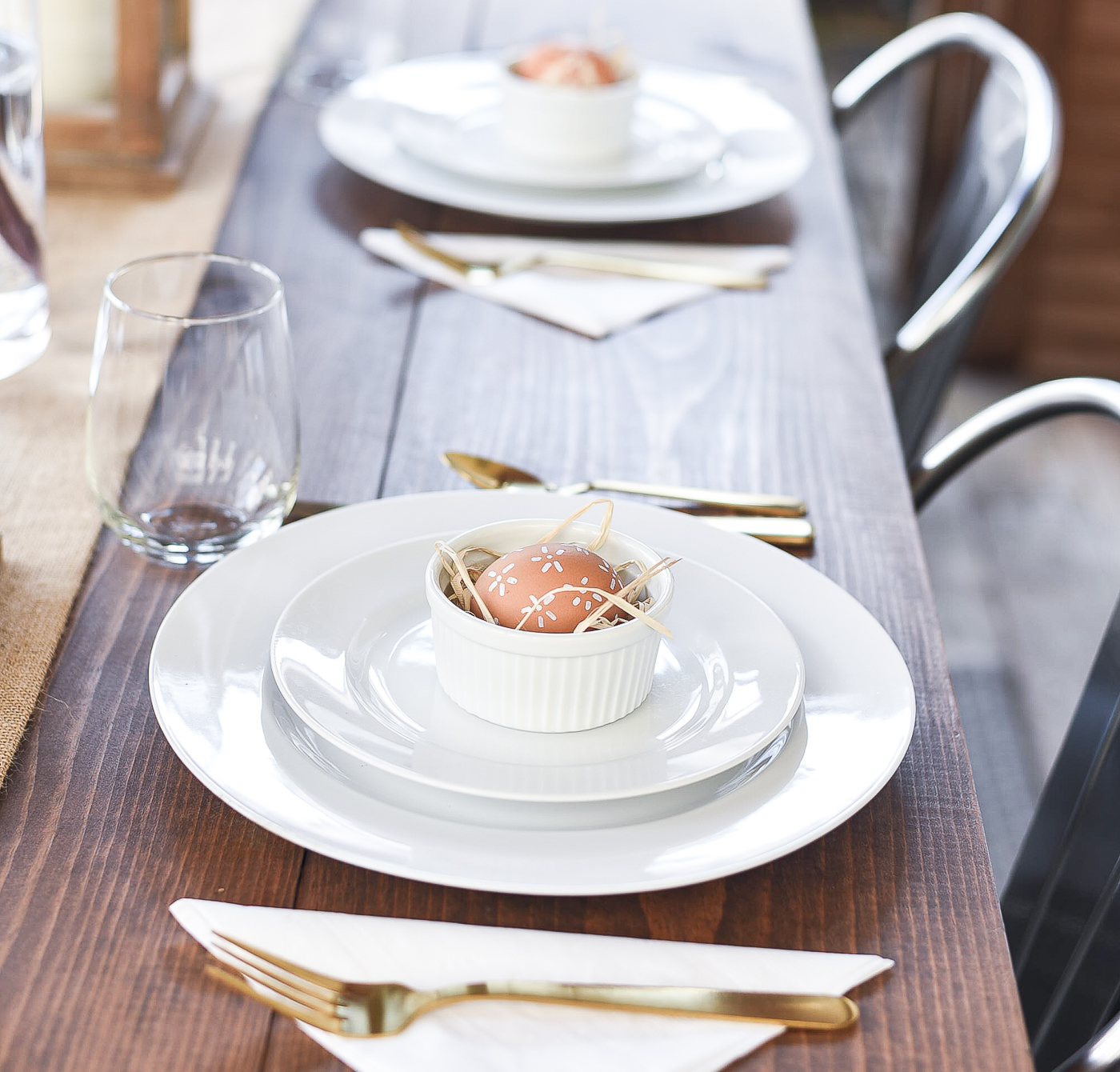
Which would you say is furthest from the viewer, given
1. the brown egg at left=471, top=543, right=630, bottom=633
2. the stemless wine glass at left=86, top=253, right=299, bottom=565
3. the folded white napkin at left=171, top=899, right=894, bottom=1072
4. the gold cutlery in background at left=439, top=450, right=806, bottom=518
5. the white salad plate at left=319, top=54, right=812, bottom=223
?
the white salad plate at left=319, top=54, right=812, bottom=223

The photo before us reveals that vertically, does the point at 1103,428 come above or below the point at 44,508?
below

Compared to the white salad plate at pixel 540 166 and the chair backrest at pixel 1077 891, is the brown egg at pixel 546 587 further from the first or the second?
the white salad plate at pixel 540 166

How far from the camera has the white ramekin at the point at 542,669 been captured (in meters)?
0.51

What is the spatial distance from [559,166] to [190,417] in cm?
55

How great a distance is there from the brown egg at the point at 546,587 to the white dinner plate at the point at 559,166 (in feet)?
2.03

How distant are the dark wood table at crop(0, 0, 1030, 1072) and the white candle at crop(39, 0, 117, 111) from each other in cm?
14

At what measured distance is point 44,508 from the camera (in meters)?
0.72

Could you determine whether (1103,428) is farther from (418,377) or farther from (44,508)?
(44,508)

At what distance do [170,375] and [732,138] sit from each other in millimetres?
755

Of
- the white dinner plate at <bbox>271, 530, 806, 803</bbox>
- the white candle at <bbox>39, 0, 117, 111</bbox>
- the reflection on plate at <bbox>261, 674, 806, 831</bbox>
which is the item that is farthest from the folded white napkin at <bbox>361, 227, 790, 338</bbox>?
the reflection on plate at <bbox>261, 674, 806, 831</bbox>

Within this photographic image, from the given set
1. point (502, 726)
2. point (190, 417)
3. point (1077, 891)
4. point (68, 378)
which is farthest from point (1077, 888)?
point (68, 378)

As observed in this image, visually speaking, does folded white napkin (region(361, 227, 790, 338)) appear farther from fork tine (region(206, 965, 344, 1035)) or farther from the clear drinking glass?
fork tine (region(206, 965, 344, 1035))

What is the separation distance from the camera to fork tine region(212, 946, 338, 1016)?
429 mm

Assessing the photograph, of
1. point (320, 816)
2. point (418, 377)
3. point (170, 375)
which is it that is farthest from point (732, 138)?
point (320, 816)
